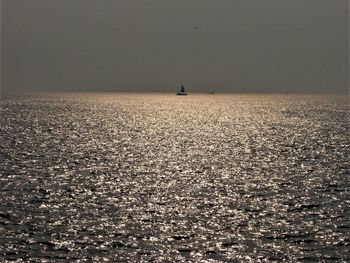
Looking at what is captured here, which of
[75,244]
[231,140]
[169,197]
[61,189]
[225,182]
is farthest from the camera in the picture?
[231,140]

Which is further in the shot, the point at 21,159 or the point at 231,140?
the point at 231,140

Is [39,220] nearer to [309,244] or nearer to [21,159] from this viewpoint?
[309,244]

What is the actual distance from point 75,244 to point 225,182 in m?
35.4

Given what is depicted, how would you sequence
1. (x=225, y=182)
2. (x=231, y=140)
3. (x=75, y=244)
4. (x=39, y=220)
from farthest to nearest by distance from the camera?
1. (x=231, y=140)
2. (x=225, y=182)
3. (x=39, y=220)
4. (x=75, y=244)

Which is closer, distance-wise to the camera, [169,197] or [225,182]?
[169,197]

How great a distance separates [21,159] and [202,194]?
145 ft

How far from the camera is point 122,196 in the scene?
201 feet

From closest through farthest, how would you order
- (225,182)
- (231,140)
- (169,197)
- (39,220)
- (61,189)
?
(39,220) → (169,197) → (61,189) → (225,182) → (231,140)

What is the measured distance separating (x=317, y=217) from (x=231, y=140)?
9408cm

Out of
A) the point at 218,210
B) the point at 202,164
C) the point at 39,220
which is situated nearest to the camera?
the point at 39,220

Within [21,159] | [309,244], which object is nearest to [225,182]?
[309,244]

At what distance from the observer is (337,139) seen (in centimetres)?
14538

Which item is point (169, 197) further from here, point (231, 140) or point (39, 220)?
point (231, 140)

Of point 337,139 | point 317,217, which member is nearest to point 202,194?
point 317,217
